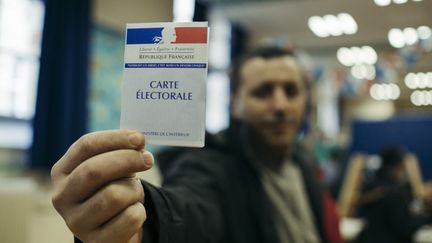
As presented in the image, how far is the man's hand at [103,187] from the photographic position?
10.1 inches

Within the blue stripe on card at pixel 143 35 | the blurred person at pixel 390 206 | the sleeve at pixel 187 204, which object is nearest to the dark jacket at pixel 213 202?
the sleeve at pixel 187 204

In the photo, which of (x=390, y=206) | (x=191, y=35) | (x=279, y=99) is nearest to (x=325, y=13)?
(x=191, y=35)

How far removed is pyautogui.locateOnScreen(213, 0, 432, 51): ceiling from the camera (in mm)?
363

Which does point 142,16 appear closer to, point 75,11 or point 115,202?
point 115,202

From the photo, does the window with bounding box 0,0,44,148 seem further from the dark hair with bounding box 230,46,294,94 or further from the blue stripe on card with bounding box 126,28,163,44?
the dark hair with bounding box 230,46,294,94

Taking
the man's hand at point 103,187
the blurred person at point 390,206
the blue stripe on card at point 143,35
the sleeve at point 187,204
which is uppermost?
the blue stripe on card at point 143,35

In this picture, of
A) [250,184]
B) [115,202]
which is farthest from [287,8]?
[250,184]

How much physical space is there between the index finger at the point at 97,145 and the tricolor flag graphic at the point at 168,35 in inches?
2.4

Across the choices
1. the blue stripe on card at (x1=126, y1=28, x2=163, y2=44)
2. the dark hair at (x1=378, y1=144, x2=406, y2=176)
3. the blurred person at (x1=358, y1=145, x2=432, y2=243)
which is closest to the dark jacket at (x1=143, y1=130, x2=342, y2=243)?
the blue stripe on card at (x1=126, y1=28, x2=163, y2=44)

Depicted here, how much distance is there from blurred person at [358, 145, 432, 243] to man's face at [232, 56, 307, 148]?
120 centimetres

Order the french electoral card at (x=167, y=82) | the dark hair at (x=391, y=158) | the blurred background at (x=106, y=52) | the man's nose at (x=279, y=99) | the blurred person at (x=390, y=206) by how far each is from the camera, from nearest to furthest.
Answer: the french electoral card at (x=167, y=82) → the blurred background at (x=106, y=52) → the man's nose at (x=279, y=99) → the blurred person at (x=390, y=206) → the dark hair at (x=391, y=158)

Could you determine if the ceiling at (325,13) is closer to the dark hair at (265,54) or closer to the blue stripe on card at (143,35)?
the blue stripe on card at (143,35)

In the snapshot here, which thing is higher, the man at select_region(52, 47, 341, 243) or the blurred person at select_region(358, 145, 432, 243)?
the man at select_region(52, 47, 341, 243)

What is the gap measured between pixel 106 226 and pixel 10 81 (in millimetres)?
220
